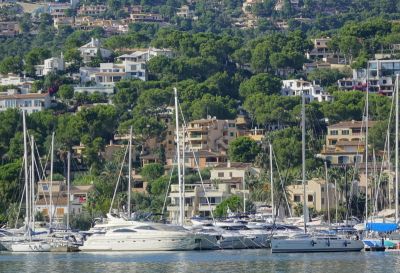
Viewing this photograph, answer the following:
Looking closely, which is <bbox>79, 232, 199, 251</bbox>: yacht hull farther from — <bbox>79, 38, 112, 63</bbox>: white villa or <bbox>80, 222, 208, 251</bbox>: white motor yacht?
<bbox>79, 38, 112, 63</bbox>: white villa

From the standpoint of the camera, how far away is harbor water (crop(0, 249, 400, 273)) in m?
60.7

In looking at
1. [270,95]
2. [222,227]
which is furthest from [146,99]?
[222,227]

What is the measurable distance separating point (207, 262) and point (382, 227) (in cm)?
826

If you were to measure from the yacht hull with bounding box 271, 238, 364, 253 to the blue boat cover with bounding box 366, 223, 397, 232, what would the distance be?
3.11ft

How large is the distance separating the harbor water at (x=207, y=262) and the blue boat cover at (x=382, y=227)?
1250mm

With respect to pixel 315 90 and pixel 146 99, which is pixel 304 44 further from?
pixel 146 99

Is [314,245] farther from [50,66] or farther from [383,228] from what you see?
[50,66]

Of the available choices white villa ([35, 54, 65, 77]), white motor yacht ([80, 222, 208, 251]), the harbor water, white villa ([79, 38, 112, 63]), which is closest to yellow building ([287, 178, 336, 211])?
the harbor water

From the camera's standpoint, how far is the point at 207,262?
64.7 m

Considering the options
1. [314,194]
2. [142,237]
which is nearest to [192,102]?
[314,194]

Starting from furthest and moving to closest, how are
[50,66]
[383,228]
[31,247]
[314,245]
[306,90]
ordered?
[50,66], [306,90], [31,247], [383,228], [314,245]

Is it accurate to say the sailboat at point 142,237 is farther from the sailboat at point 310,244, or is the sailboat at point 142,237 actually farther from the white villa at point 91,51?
the white villa at point 91,51

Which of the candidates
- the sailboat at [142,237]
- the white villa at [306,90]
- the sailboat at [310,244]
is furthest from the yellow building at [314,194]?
the white villa at [306,90]

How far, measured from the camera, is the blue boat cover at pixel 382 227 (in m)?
68.3
